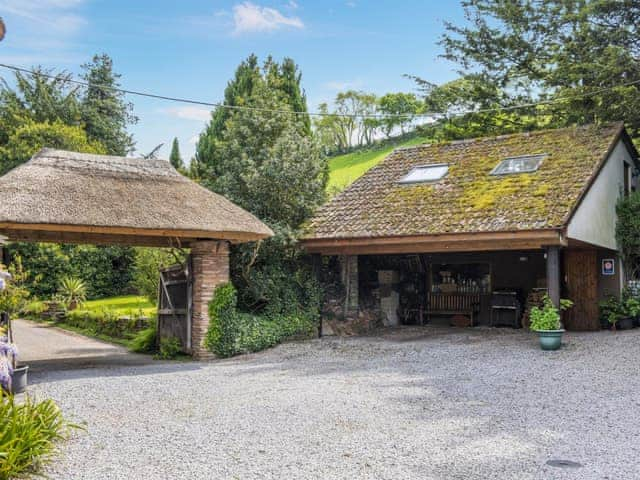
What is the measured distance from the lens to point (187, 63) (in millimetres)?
14391

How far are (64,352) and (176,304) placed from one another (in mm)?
3142

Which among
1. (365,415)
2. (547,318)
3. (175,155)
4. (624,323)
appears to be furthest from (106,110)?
(365,415)

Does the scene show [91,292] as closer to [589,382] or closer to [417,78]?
[417,78]

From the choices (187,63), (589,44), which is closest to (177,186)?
(187,63)

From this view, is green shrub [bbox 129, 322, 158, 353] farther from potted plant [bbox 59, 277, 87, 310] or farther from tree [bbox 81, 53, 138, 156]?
tree [bbox 81, 53, 138, 156]

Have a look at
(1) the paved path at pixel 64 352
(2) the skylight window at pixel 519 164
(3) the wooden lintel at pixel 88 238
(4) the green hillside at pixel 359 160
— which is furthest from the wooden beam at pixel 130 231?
(4) the green hillside at pixel 359 160

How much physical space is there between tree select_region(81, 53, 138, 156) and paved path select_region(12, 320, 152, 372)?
1684cm

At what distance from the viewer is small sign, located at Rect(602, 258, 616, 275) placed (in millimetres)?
15250

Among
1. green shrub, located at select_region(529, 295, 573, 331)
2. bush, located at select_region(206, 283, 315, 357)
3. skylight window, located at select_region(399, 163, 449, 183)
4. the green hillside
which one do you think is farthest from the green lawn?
the green hillside

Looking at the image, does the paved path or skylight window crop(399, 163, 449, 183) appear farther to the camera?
skylight window crop(399, 163, 449, 183)

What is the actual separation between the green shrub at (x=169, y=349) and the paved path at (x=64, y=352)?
33 cm

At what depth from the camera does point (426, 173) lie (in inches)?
629

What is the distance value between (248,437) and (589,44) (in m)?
17.5

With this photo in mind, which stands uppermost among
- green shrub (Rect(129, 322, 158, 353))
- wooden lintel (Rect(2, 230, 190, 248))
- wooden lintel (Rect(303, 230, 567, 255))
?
wooden lintel (Rect(2, 230, 190, 248))
